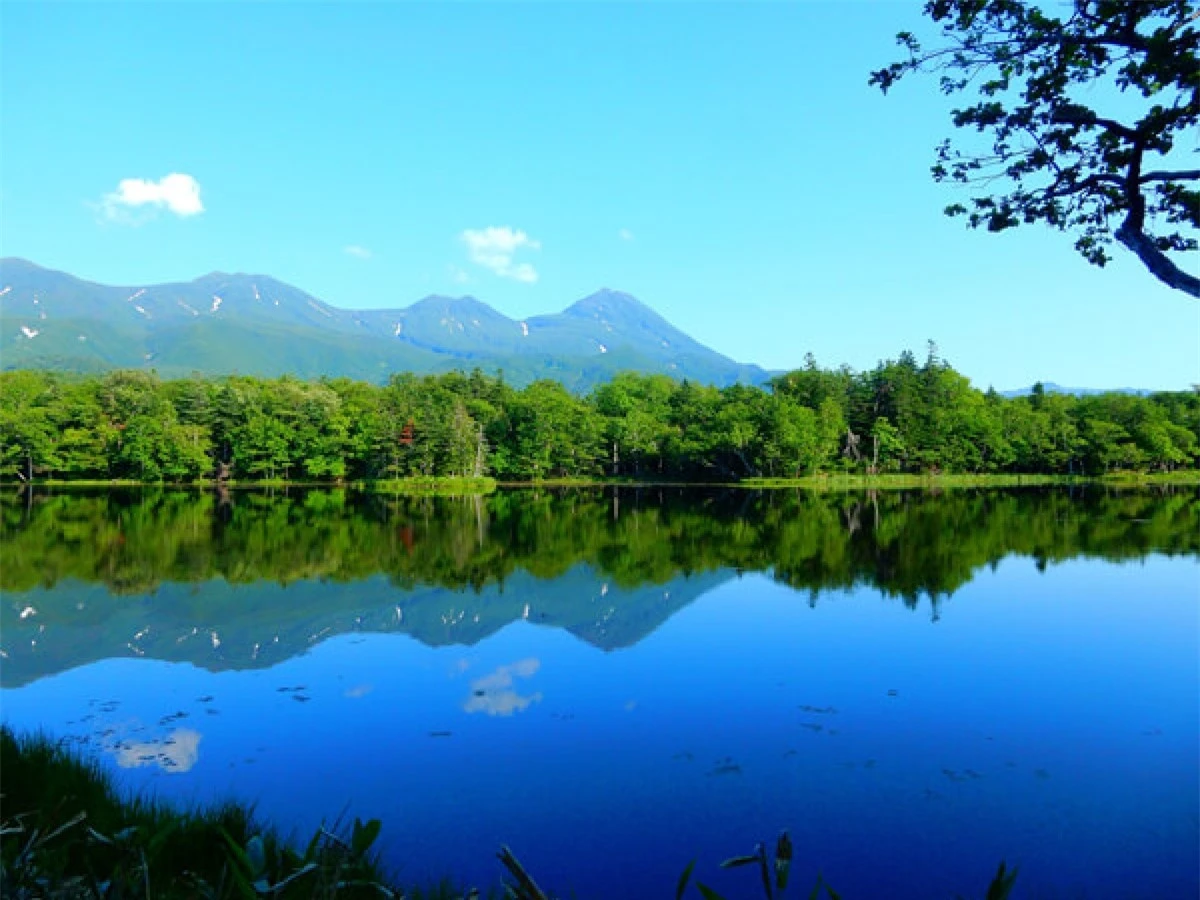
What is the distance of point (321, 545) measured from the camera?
25281 mm

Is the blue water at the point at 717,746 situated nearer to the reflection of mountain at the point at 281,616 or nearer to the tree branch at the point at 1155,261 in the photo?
the reflection of mountain at the point at 281,616

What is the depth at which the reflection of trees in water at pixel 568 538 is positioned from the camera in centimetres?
2030

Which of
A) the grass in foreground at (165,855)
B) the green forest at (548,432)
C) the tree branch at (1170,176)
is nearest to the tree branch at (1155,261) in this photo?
the tree branch at (1170,176)

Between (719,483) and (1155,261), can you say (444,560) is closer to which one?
(1155,261)

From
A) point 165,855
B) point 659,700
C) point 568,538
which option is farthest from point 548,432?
point 165,855

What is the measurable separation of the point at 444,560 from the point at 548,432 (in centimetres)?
4151

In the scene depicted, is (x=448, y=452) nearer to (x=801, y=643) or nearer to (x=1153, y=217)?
(x=801, y=643)

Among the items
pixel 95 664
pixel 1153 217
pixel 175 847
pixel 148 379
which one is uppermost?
pixel 148 379

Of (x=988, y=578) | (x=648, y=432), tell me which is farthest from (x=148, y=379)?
(x=988, y=578)

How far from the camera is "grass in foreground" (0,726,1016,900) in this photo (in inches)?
61.8

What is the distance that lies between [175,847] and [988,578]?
1859 centimetres

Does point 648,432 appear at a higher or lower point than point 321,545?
higher

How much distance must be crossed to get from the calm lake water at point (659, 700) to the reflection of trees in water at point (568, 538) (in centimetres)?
27

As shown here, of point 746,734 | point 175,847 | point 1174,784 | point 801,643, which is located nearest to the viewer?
point 175,847
